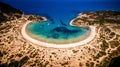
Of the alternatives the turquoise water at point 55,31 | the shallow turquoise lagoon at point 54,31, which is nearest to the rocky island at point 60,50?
the shallow turquoise lagoon at point 54,31

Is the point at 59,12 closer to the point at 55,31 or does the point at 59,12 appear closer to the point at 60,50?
the point at 55,31

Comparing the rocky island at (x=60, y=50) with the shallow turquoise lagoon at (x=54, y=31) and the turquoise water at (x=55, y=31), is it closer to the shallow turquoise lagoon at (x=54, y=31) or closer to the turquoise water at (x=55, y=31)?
the shallow turquoise lagoon at (x=54, y=31)

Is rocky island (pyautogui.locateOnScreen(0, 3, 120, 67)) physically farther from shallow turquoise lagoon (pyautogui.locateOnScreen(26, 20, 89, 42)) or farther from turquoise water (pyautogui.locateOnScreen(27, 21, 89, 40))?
turquoise water (pyautogui.locateOnScreen(27, 21, 89, 40))

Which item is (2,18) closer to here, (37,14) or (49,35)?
(37,14)

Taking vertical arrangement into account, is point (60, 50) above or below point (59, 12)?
below

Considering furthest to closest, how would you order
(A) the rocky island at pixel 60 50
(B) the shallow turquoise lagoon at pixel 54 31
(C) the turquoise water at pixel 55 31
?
(C) the turquoise water at pixel 55 31
(B) the shallow turquoise lagoon at pixel 54 31
(A) the rocky island at pixel 60 50

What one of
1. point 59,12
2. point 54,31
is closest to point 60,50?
point 54,31

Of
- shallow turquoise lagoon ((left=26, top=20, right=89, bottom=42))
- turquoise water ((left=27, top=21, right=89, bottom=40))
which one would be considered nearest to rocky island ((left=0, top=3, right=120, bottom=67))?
shallow turquoise lagoon ((left=26, top=20, right=89, bottom=42))
